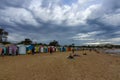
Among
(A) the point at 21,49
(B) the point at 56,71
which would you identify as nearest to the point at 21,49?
(A) the point at 21,49

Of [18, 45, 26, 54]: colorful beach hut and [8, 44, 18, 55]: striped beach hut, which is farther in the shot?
[18, 45, 26, 54]: colorful beach hut

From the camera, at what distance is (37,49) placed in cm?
4909

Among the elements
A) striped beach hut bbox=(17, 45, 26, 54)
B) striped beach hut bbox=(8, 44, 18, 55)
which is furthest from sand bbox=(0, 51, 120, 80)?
striped beach hut bbox=(17, 45, 26, 54)

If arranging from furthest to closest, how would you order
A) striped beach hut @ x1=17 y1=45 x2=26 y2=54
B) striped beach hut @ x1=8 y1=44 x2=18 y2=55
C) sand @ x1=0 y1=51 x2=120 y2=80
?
striped beach hut @ x1=17 y1=45 x2=26 y2=54, striped beach hut @ x1=8 y1=44 x2=18 y2=55, sand @ x1=0 y1=51 x2=120 y2=80

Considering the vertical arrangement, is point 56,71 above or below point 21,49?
below

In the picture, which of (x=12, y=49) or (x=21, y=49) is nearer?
(x=12, y=49)

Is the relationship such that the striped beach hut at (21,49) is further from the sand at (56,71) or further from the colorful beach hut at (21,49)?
the sand at (56,71)

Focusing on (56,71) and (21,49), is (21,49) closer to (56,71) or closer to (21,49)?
(21,49)

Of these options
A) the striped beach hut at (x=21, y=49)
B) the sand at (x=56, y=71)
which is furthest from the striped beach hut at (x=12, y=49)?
the sand at (x=56, y=71)

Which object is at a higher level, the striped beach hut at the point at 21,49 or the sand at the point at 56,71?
the striped beach hut at the point at 21,49

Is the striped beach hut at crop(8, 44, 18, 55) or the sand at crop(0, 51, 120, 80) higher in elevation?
the striped beach hut at crop(8, 44, 18, 55)

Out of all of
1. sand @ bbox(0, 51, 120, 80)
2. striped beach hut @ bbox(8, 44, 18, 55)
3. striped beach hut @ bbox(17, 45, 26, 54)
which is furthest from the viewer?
striped beach hut @ bbox(17, 45, 26, 54)

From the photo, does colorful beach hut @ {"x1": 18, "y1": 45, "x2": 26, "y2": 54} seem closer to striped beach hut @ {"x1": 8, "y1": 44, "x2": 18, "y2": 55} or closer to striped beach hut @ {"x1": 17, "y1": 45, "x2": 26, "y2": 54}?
striped beach hut @ {"x1": 17, "y1": 45, "x2": 26, "y2": 54}

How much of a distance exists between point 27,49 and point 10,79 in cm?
3131
